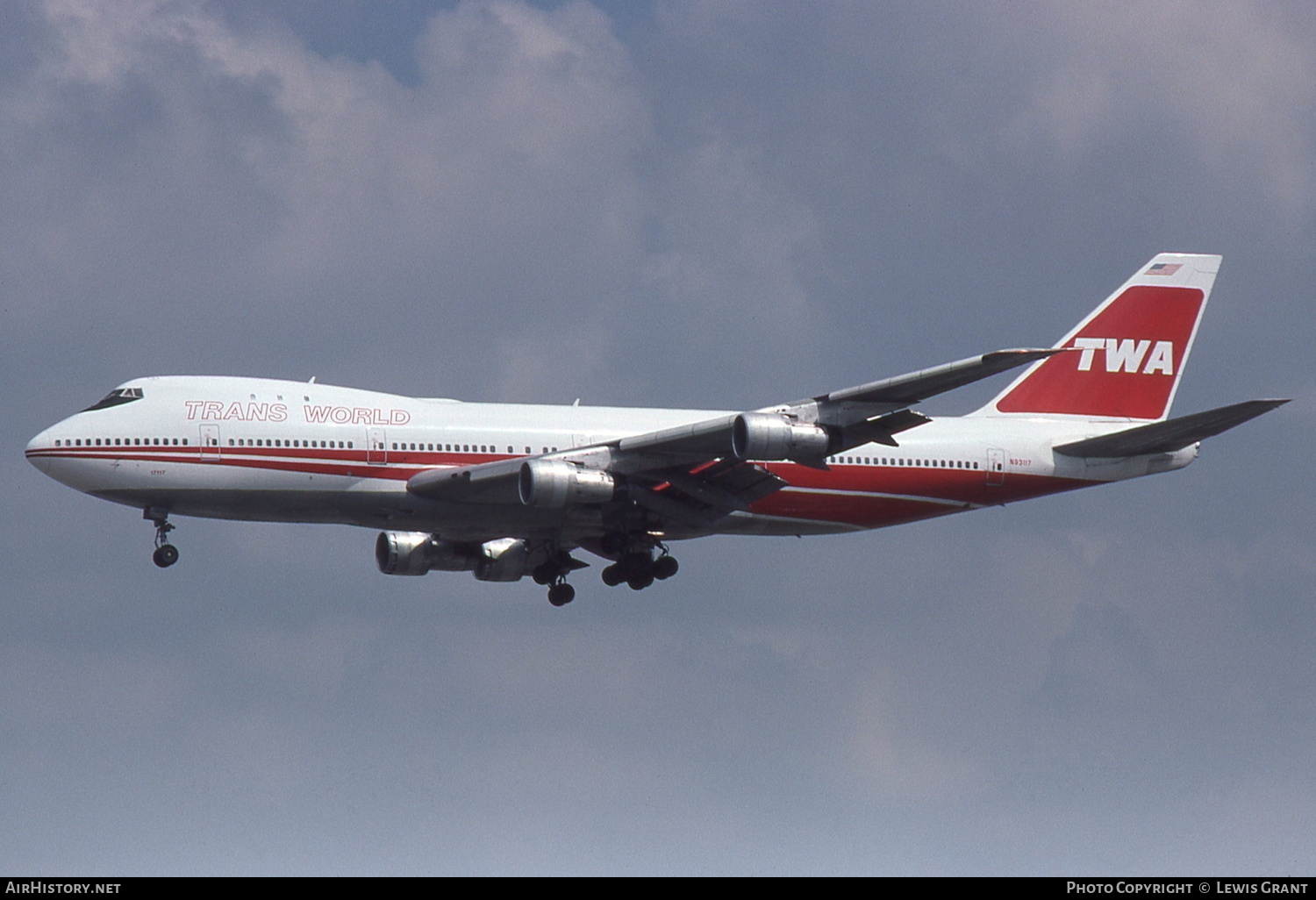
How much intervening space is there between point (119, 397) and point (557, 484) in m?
13.0

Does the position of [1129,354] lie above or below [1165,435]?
above

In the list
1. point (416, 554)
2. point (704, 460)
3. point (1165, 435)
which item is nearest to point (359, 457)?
point (416, 554)

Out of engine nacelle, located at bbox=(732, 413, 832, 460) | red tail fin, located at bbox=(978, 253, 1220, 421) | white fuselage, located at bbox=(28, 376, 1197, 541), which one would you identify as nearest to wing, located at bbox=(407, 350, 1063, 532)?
engine nacelle, located at bbox=(732, 413, 832, 460)

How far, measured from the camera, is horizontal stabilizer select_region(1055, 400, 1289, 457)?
162 feet

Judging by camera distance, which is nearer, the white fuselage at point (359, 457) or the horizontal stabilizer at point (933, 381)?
the horizontal stabilizer at point (933, 381)

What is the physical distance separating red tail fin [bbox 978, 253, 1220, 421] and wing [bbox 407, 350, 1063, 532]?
38.4 feet

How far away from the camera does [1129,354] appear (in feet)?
200

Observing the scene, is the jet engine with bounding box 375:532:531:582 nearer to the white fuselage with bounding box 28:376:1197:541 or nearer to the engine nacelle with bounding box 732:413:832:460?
the white fuselage with bounding box 28:376:1197:541

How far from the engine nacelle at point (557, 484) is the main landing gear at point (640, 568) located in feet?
13.5

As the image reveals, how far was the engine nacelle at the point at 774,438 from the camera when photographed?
156 feet

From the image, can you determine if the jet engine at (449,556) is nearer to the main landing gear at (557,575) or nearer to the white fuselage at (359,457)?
the main landing gear at (557,575)

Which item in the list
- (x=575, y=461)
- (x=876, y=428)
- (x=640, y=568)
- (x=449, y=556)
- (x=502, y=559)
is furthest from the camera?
(x=502, y=559)

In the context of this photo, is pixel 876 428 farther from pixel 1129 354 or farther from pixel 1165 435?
pixel 1129 354

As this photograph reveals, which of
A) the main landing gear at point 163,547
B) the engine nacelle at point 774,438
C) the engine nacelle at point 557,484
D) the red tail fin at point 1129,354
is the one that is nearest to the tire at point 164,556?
the main landing gear at point 163,547
